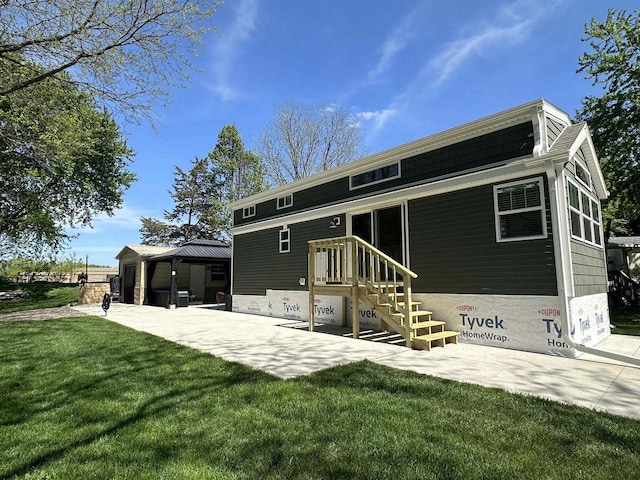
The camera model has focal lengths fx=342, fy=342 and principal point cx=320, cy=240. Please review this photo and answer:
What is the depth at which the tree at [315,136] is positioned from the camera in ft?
68.7

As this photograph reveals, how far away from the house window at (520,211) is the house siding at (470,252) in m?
0.09

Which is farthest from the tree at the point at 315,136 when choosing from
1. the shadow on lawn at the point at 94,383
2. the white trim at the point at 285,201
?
the shadow on lawn at the point at 94,383

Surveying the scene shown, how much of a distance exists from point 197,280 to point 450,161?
614 inches

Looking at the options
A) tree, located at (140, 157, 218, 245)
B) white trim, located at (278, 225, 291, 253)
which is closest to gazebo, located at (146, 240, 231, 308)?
white trim, located at (278, 225, 291, 253)

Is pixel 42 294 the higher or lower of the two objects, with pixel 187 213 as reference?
lower

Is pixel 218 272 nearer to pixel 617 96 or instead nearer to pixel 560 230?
pixel 560 230

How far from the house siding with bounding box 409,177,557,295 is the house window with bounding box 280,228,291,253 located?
4.57 meters

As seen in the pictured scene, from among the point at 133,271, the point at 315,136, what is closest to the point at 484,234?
the point at 315,136

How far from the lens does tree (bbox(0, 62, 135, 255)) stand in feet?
21.0

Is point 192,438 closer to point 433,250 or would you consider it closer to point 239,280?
point 433,250

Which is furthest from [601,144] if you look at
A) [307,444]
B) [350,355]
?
[307,444]

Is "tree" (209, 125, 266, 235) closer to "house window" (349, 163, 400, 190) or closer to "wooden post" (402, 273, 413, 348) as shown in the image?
"house window" (349, 163, 400, 190)

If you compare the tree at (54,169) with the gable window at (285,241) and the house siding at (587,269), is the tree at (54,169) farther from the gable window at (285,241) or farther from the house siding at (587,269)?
the house siding at (587,269)

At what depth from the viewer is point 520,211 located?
606 cm
